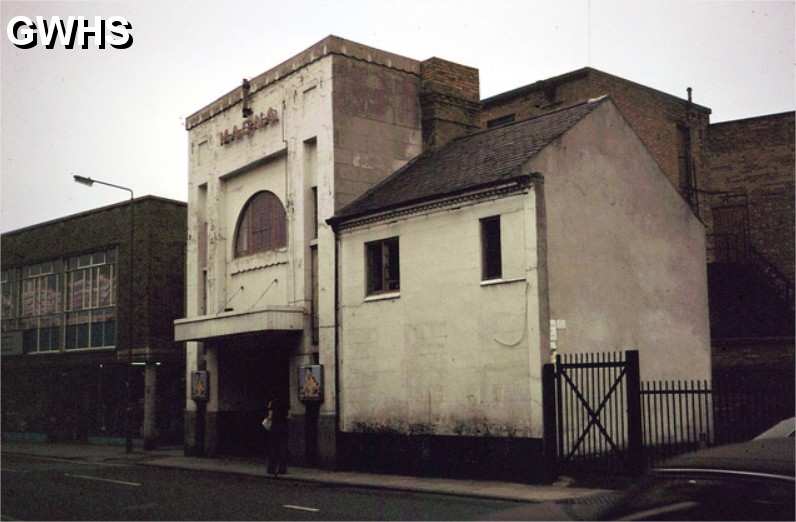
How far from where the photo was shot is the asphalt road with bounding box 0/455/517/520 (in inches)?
520

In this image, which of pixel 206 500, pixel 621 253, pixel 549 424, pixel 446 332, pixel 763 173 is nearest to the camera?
pixel 206 500

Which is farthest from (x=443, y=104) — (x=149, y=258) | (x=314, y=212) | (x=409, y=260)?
(x=149, y=258)

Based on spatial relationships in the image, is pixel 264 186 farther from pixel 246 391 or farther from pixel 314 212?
pixel 246 391

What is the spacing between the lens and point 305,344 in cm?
2270

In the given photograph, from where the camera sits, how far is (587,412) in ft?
55.8

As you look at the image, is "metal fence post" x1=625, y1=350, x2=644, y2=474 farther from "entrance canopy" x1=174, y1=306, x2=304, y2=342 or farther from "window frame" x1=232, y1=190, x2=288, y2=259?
"window frame" x1=232, y1=190, x2=288, y2=259

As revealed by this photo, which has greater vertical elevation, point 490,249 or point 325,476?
point 490,249

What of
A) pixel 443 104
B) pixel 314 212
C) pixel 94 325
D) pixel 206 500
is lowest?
pixel 206 500

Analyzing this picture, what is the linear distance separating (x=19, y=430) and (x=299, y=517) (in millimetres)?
31917

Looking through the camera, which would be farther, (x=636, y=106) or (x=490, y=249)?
(x=636, y=106)

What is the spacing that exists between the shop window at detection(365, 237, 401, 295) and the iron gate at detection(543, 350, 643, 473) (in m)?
Result: 5.11

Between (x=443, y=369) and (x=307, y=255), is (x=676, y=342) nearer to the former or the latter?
(x=443, y=369)

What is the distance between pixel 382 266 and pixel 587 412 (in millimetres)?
6444

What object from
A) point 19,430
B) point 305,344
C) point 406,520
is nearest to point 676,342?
point 305,344
